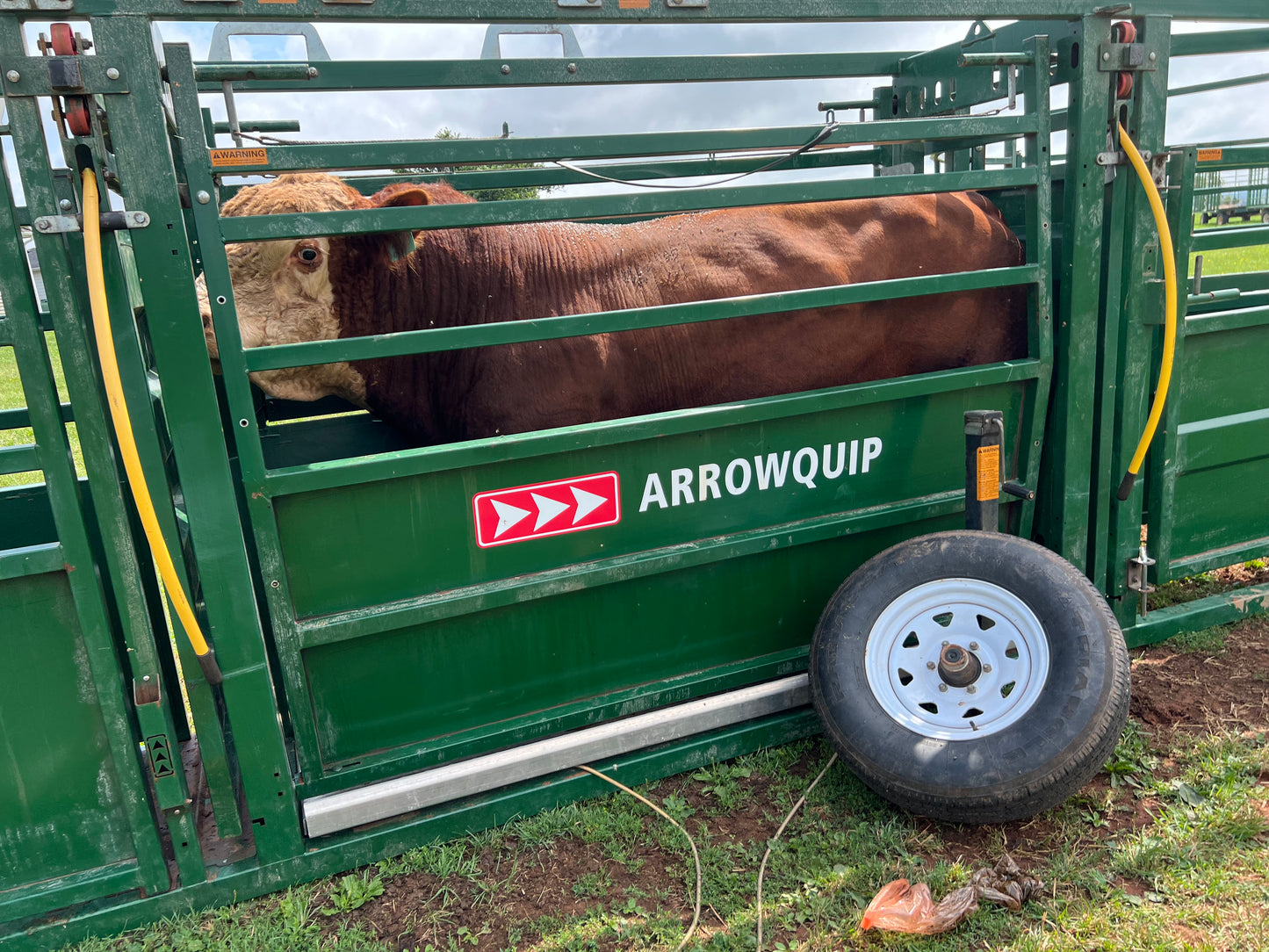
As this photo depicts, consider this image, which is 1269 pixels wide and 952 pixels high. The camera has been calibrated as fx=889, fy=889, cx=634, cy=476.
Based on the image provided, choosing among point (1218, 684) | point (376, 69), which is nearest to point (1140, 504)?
point (1218, 684)

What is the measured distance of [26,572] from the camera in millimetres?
2266

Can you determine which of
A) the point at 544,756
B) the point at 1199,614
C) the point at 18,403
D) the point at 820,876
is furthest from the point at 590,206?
the point at 18,403

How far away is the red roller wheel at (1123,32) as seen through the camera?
303 centimetres

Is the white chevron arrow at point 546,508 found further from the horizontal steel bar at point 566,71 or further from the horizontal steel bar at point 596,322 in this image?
the horizontal steel bar at point 566,71

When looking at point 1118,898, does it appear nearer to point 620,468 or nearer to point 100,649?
point 620,468

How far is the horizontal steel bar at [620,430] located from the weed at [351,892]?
1.18 metres

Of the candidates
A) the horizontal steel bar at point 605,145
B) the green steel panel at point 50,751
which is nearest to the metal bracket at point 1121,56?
the horizontal steel bar at point 605,145

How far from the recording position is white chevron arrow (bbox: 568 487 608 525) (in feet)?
9.10

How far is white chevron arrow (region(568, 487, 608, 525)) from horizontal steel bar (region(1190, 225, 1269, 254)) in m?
2.85

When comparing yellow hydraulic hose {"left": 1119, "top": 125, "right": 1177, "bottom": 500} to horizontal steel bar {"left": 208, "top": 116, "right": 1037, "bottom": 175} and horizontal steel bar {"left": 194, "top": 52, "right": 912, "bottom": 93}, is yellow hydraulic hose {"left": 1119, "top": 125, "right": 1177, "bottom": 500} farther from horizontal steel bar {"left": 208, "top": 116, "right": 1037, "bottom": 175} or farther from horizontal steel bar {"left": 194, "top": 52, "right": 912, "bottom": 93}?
horizontal steel bar {"left": 194, "top": 52, "right": 912, "bottom": 93}

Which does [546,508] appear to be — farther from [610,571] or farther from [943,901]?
[943,901]

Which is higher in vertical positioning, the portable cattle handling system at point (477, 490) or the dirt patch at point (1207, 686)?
the portable cattle handling system at point (477, 490)

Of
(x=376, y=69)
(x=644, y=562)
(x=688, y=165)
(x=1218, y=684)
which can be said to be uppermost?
(x=376, y=69)

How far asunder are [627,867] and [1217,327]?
304cm
